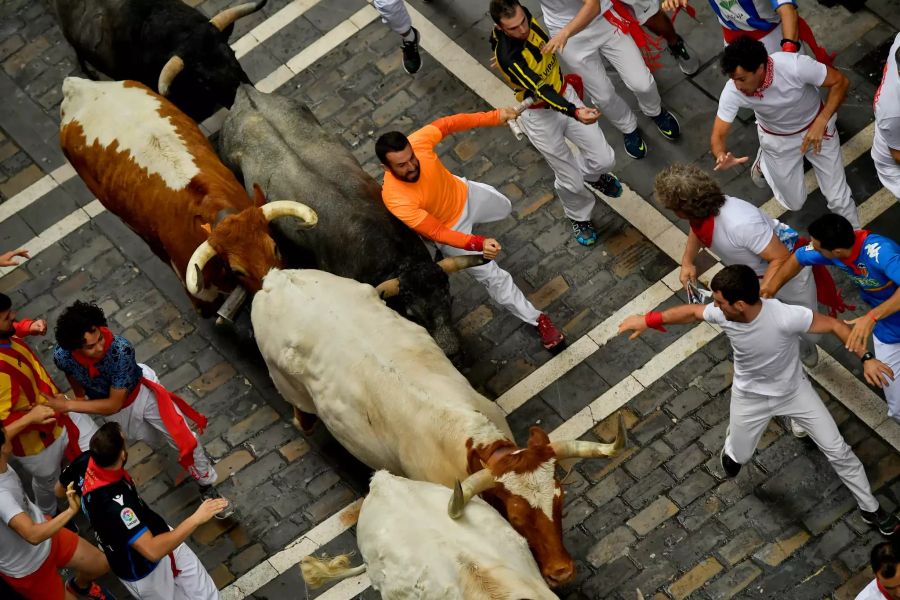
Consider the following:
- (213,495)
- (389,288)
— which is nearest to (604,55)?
(389,288)

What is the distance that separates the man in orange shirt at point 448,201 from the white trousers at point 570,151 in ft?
1.95

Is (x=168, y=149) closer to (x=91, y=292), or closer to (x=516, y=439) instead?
(x=91, y=292)

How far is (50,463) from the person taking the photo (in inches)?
431

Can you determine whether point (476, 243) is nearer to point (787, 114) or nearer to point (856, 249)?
point (787, 114)

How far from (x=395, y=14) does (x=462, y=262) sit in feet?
12.3

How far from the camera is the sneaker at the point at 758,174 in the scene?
11.5 metres

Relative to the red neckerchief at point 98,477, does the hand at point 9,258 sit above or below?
above

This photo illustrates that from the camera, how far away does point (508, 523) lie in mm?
8523

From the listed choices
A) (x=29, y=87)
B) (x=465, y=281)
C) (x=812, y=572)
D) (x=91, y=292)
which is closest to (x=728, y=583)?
(x=812, y=572)

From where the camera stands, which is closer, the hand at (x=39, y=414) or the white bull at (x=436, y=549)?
the white bull at (x=436, y=549)

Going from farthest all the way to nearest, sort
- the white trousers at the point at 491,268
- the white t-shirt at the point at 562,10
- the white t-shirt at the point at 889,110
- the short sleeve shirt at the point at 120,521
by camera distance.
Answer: the white t-shirt at the point at 562,10 < the white trousers at the point at 491,268 < the white t-shirt at the point at 889,110 < the short sleeve shirt at the point at 120,521

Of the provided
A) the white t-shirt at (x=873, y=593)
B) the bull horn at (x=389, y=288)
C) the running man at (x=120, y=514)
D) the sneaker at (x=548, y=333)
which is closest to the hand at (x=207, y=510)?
the running man at (x=120, y=514)

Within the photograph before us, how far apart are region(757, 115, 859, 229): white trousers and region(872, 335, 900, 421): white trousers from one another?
72.0 inches

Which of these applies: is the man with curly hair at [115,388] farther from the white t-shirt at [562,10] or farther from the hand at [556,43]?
the white t-shirt at [562,10]
